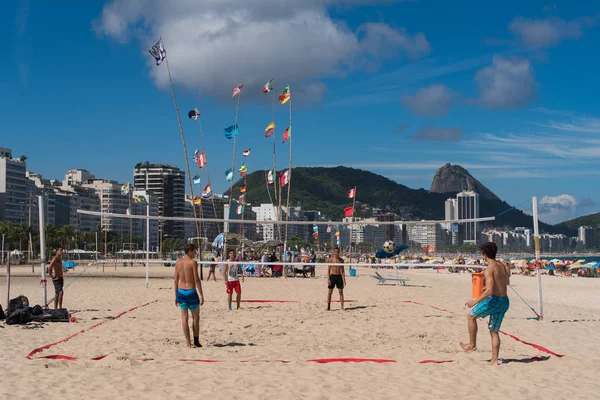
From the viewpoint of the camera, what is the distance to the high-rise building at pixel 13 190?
98.7m

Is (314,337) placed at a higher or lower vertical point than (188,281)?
lower

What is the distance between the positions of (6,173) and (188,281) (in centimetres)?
10238

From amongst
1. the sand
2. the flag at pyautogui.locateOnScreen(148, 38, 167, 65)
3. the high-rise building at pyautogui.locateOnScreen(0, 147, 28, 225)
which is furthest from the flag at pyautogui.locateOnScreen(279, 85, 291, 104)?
the high-rise building at pyautogui.locateOnScreen(0, 147, 28, 225)

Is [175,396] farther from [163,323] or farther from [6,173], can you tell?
[6,173]

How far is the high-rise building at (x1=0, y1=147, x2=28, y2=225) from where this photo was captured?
324ft

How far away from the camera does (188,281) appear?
7688 millimetres

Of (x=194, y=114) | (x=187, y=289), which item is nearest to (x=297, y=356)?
(x=187, y=289)

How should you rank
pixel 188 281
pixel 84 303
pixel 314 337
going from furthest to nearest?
pixel 84 303 < pixel 314 337 < pixel 188 281

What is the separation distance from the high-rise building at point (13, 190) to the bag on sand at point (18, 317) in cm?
9663

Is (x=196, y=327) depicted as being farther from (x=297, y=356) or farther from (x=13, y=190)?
(x=13, y=190)

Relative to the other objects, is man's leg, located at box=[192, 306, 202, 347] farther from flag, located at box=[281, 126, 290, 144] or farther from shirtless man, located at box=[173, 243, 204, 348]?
flag, located at box=[281, 126, 290, 144]

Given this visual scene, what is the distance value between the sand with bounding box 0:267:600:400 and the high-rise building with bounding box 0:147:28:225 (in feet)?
317

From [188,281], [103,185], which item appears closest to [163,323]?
[188,281]

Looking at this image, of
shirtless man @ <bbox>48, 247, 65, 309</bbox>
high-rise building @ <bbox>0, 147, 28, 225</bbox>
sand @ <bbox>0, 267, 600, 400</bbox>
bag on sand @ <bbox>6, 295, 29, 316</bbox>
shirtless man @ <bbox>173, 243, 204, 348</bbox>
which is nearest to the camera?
sand @ <bbox>0, 267, 600, 400</bbox>
